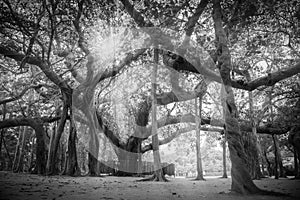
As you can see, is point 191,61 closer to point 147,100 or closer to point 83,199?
point 83,199

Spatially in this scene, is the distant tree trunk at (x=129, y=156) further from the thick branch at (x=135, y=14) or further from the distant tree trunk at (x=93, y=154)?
the thick branch at (x=135, y=14)

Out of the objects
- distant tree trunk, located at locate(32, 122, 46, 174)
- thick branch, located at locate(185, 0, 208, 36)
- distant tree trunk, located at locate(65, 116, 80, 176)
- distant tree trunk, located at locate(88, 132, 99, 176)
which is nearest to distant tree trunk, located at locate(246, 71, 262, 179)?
thick branch, located at locate(185, 0, 208, 36)

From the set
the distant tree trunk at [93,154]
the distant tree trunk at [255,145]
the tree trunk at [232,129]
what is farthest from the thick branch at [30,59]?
the distant tree trunk at [255,145]

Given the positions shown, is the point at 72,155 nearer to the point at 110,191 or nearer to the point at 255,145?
the point at 110,191

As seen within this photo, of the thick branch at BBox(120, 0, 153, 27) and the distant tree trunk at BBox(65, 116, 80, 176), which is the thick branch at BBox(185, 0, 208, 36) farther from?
the distant tree trunk at BBox(65, 116, 80, 176)

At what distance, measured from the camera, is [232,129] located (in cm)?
511

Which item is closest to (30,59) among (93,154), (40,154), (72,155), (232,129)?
(72,155)

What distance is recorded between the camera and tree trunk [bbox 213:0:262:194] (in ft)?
15.4

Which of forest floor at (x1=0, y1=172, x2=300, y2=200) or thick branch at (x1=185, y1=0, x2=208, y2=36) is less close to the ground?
thick branch at (x1=185, y1=0, x2=208, y2=36)


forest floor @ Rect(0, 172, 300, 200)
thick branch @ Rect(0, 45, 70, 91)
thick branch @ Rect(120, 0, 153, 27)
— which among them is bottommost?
forest floor @ Rect(0, 172, 300, 200)

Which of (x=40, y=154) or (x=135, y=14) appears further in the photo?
(x=40, y=154)

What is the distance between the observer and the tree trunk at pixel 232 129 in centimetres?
470

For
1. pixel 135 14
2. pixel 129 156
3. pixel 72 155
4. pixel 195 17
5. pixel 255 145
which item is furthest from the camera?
pixel 129 156

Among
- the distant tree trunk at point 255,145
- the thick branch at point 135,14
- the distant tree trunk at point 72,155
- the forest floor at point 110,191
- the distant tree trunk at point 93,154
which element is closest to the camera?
the forest floor at point 110,191
